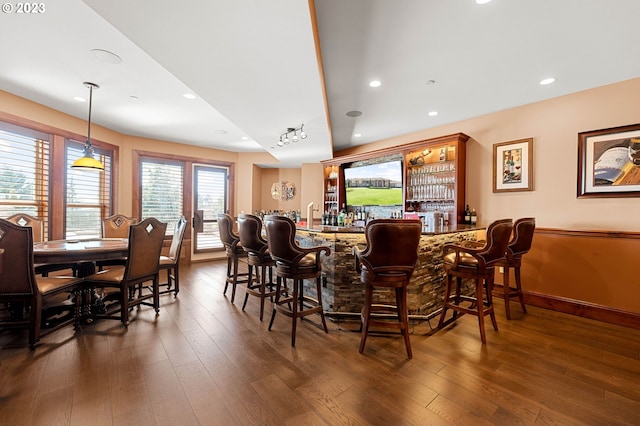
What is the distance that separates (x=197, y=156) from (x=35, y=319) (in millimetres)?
4598

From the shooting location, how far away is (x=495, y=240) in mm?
2482

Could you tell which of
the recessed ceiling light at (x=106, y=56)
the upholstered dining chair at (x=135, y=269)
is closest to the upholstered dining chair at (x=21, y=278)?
the upholstered dining chair at (x=135, y=269)

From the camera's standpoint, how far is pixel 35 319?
7.44 ft

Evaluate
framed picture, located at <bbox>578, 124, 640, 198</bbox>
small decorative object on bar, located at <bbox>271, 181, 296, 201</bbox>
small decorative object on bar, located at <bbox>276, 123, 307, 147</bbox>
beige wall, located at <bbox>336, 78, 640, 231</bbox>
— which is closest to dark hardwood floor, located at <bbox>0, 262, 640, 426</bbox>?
beige wall, located at <bbox>336, 78, 640, 231</bbox>

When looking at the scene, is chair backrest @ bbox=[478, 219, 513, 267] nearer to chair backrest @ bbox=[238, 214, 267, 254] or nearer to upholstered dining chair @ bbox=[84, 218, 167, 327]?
chair backrest @ bbox=[238, 214, 267, 254]

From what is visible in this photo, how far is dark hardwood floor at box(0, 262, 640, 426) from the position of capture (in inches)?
61.9

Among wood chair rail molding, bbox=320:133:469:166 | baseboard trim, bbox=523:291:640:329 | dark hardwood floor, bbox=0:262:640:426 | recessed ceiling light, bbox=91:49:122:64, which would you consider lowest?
dark hardwood floor, bbox=0:262:640:426

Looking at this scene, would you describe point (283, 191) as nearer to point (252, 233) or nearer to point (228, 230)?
point (228, 230)

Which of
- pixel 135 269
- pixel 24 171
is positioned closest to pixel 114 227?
pixel 24 171

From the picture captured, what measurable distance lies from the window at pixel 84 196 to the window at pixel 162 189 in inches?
24.8

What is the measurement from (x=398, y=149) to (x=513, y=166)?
1.85 meters

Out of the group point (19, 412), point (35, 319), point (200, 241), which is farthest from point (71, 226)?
point (19, 412)

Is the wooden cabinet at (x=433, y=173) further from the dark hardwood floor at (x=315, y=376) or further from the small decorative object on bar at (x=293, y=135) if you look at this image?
the dark hardwood floor at (x=315, y=376)

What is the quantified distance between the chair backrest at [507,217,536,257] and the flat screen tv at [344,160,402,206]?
7.45 feet
